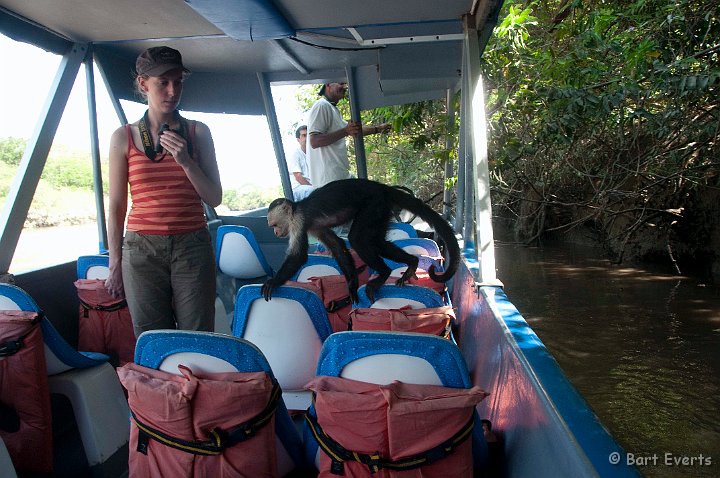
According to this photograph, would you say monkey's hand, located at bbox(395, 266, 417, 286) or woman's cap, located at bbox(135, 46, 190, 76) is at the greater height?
woman's cap, located at bbox(135, 46, 190, 76)

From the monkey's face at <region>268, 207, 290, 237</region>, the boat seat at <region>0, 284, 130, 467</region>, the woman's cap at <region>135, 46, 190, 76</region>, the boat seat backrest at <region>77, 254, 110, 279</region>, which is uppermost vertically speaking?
the woman's cap at <region>135, 46, 190, 76</region>

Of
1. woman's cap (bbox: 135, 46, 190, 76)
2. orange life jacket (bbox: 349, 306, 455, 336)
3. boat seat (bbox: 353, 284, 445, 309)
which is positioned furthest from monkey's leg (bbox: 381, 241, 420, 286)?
woman's cap (bbox: 135, 46, 190, 76)

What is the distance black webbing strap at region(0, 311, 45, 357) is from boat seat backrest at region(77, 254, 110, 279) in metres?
1.06

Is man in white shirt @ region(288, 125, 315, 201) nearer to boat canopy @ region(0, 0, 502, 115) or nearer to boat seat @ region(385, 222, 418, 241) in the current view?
boat canopy @ region(0, 0, 502, 115)

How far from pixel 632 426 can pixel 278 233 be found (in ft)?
10.8

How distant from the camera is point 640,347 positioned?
6113 millimetres

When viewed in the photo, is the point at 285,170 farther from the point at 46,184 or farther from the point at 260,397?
the point at 260,397

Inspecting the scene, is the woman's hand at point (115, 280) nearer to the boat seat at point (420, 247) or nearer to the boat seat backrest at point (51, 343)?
the boat seat backrest at point (51, 343)

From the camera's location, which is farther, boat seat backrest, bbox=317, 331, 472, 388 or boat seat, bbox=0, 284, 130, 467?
boat seat, bbox=0, 284, 130, 467

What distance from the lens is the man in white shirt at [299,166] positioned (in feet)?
17.8

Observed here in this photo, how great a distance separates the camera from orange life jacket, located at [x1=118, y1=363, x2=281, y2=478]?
1.38m

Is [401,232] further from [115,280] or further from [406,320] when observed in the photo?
[115,280]

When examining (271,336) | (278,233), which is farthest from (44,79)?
(271,336)

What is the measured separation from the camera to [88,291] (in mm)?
2721
